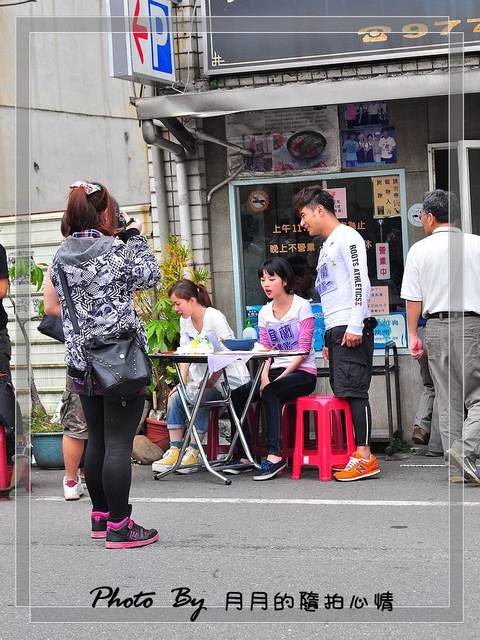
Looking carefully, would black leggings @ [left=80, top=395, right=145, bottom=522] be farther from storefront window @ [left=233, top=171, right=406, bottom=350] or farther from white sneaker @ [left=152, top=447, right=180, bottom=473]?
storefront window @ [left=233, top=171, right=406, bottom=350]

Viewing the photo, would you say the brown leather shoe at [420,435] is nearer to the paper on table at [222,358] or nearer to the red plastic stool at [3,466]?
the paper on table at [222,358]

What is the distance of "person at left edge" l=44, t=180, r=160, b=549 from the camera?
16.2 feet

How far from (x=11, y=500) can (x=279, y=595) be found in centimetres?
305

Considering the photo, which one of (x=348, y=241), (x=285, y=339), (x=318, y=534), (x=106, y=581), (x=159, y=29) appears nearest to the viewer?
(x=106, y=581)

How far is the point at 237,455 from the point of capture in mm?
7691

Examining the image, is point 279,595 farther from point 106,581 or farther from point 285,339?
point 285,339

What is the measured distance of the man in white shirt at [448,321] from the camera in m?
6.50

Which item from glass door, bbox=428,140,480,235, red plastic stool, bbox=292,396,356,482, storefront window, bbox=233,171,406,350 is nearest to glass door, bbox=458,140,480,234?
glass door, bbox=428,140,480,235

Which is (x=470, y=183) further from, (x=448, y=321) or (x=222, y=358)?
(x=222, y=358)

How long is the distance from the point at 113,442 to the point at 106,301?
728mm

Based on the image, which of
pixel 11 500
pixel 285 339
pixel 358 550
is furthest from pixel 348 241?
pixel 11 500

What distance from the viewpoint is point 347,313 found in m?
6.72

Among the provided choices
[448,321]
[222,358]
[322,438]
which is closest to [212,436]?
[222,358]

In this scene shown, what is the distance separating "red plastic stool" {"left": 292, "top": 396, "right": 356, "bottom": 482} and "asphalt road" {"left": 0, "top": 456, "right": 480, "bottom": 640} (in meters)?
0.19
